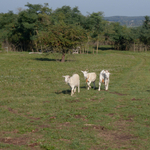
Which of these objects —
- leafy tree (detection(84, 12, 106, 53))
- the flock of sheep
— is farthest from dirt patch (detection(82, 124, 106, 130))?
leafy tree (detection(84, 12, 106, 53))

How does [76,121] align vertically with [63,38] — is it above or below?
below

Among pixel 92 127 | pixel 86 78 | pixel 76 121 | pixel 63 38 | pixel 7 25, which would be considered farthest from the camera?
pixel 7 25

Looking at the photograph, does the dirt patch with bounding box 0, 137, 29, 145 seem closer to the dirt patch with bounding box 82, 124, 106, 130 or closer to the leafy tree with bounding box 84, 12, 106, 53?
the dirt patch with bounding box 82, 124, 106, 130

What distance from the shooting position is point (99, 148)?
25.2ft

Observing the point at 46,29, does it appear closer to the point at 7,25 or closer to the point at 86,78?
the point at 7,25

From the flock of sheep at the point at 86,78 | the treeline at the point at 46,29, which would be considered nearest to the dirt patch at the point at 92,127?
the flock of sheep at the point at 86,78

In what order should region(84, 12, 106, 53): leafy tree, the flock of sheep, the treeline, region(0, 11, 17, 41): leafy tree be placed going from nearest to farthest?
the flock of sheep
the treeline
region(0, 11, 17, 41): leafy tree
region(84, 12, 106, 53): leafy tree

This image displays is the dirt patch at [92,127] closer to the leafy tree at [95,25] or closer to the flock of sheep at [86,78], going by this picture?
the flock of sheep at [86,78]

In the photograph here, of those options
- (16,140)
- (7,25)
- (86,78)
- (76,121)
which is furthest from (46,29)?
(16,140)

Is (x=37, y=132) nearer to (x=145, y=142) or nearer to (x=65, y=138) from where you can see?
(x=65, y=138)

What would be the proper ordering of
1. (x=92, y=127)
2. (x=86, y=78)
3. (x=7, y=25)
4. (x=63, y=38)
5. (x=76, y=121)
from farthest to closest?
(x=7, y=25) → (x=63, y=38) → (x=86, y=78) → (x=76, y=121) → (x=92, y=127)

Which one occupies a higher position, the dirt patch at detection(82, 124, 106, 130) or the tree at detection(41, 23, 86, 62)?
the tree at detection(41, 23, 86, 62)

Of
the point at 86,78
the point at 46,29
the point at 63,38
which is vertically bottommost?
the point at 86,78

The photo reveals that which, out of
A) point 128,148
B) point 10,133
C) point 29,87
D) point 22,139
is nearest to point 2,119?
point 10,133
